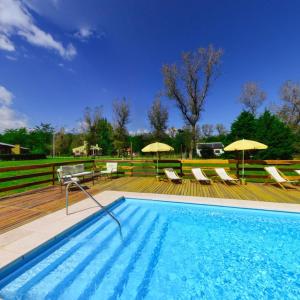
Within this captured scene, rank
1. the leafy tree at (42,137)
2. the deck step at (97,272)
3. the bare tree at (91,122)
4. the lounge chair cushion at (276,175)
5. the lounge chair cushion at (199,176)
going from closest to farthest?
the deck step at (97,272), the lounge chair cushion at (276,175), the lounge chair cushion at (199,176), the bare tree at (91,122), the leafy tree at (42,137)

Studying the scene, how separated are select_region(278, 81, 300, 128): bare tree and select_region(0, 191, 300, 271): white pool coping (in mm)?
27616

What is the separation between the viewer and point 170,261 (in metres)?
3.00

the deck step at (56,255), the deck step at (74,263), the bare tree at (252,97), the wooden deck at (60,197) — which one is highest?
the bare tree at (252,97)

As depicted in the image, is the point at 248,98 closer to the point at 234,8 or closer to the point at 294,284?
the point at 234,8

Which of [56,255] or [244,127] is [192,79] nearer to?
[244,127]

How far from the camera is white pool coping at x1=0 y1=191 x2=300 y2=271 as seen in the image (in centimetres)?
271

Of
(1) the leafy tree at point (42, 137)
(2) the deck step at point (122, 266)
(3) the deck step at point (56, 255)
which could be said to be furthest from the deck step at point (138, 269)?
(1) the leafy tree at point (42, 137)

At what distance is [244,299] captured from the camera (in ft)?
7.48

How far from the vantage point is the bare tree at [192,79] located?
17953 millimetres

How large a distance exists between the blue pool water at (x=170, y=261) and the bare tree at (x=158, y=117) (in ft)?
78.4

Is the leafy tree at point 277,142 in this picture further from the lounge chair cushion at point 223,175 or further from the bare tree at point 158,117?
the lounge chair cushion at point 223,175

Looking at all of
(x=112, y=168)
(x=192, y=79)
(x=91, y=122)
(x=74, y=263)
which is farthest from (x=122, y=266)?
(x=91, y=122)

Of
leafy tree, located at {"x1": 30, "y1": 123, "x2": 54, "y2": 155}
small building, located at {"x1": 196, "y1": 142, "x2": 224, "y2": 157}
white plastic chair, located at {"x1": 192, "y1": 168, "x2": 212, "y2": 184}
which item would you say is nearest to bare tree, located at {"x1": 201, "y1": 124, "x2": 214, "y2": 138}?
small building, located at {"x1": 196, "y1": 142, "x2": 224, "y2": 157}

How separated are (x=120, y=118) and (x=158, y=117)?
5.91 metres
